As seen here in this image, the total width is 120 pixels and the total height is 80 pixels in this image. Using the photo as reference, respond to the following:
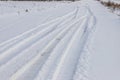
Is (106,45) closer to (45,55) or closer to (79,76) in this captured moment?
(45,55)

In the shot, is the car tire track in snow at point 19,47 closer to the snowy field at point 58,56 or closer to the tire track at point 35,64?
the snowy field at point 58,56

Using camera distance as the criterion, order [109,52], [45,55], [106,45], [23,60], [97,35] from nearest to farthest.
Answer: [23,60] → [45,55] → [109,52] → [106,45] → [97,35]

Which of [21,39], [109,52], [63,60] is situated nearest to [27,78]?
[63,60]

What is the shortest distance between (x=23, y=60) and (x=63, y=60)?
106 centimetres

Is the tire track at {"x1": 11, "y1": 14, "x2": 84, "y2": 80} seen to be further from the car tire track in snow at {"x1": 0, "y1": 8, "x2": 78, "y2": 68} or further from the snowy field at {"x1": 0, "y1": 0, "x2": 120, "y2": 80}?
the car tire track in snow at {"x1": 0, "y1": 8, "x2": 78, "y2": 68}

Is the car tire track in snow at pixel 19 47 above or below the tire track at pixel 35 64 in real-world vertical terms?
below

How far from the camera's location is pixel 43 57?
766cm

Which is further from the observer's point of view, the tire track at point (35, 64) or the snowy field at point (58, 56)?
the snowy field at point (58, 56)

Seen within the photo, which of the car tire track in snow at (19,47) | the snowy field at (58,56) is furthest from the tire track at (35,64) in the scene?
the car tire track in snow at (19,47)

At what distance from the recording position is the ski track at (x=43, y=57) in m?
6.26

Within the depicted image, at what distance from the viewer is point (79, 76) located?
20.4 feet

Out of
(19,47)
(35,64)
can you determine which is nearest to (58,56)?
(35,64)

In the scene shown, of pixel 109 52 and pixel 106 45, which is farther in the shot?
pixel 106 45

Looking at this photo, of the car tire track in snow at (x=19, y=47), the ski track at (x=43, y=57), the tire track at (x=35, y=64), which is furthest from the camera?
the car tire track in snow at (x=19, y=47)
